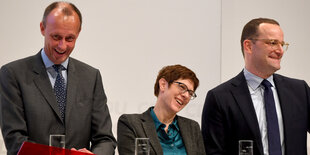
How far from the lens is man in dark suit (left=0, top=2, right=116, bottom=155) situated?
2.78 metres

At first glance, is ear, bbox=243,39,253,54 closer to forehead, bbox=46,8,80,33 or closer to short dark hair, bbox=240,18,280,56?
short dark hair, bbox=240,18,280,56

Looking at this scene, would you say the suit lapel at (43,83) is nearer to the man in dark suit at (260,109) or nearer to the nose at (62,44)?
the nose at (62,44)

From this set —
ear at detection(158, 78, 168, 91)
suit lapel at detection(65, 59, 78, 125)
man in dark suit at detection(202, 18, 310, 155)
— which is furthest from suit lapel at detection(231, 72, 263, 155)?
suit lapel at detection(65, 59, 78, 125)

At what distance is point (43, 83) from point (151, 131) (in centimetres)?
83

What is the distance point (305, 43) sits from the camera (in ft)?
17.5

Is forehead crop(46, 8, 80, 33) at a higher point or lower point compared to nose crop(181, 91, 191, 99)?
higher

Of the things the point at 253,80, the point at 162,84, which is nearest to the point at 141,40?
the point at 162,84

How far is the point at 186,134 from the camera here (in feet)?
11.1

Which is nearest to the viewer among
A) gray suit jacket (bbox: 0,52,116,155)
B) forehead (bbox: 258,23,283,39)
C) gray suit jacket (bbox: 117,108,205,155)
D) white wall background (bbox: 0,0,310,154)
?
gray suit jacket (bbox: 0,52,116,155)

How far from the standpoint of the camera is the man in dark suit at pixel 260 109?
3.36m

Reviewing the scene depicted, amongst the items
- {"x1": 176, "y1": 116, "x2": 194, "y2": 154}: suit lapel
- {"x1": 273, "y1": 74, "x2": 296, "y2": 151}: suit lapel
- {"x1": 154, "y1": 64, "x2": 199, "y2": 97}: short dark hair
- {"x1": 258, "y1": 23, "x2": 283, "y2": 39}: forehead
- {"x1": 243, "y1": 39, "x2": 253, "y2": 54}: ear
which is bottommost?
{"x1": 176, "y1": 116, "x2": 194, "y2": 154}: suit lapel

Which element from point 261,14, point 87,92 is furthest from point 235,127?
point 261,14

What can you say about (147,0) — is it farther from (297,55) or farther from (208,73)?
(297,55)

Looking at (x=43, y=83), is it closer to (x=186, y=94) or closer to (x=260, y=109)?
(x=186, y=94)
